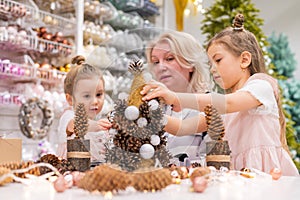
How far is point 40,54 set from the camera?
2.94 metres

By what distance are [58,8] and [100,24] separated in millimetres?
379

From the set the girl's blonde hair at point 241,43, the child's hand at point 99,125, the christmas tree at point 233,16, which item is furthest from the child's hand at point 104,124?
the christmas tree at point 233,16

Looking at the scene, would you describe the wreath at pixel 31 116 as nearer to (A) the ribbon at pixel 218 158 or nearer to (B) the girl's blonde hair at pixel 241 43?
(B) the girl's blonde hair at pixel 241 43

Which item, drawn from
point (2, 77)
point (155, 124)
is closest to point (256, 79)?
point (155, 124)

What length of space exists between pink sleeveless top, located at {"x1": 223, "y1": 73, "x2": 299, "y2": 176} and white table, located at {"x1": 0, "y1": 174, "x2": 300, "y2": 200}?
46 cm

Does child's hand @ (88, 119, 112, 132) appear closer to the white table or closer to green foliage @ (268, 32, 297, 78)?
the white table

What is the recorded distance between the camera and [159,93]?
0.71 metres

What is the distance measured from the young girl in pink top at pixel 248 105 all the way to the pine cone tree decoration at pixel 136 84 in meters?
0.31

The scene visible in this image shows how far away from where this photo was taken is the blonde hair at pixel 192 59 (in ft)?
2.52

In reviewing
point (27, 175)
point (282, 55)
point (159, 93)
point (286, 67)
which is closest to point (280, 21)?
point (282, 55)

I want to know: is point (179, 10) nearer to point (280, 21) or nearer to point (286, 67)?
point (280, 21)

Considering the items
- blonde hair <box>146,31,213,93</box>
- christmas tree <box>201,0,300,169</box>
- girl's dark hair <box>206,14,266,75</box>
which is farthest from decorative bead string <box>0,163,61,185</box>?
christmas tree <box>201,0,300,169</box>

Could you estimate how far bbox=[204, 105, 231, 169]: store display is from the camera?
79 cm

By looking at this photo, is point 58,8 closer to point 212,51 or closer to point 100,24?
point 100,24
